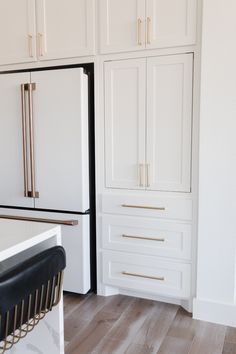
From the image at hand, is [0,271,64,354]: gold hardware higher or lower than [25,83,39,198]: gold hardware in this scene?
lower

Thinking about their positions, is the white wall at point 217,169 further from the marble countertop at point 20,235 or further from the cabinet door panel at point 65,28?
the marble countertop at point 20,235

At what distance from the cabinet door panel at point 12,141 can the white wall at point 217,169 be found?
136cm

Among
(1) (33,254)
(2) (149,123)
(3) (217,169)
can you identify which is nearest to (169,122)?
(2) (149,123)

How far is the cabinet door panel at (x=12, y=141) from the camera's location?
2629mm

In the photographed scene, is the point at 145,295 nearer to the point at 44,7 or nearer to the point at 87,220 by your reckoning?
the point at 87,220

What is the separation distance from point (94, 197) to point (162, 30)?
129cm

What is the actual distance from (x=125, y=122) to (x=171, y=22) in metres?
0.73

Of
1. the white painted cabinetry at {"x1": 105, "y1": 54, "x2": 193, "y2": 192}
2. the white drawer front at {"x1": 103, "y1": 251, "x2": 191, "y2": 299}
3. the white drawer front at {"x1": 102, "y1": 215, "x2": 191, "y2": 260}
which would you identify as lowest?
the white drawer front at {"x1": 103, "y1": 251, "x2": 191, "y2": 299}

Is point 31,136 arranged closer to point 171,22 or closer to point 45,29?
point 45,29

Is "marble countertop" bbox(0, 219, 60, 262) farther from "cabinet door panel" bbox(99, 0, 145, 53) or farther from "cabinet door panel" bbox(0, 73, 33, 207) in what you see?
"cabinet door panel" bbox(99, 0, 145, 53)

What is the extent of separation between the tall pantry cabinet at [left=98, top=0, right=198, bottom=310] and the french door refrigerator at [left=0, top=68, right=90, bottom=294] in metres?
0.18

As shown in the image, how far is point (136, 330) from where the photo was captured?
2184 millimetres

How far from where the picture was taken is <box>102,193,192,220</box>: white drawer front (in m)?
2.33

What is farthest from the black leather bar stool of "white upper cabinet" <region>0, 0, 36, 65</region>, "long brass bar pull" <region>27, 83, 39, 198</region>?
"white upper cabinet" <region>0, 0, 36, 65</region>
